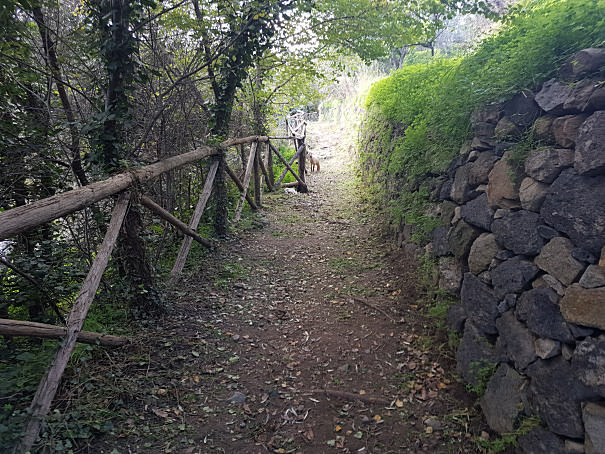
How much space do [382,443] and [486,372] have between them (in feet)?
3.17

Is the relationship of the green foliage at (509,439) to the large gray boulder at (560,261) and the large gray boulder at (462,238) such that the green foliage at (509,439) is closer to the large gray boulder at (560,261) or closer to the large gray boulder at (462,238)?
the large gray boulder at (560,261)

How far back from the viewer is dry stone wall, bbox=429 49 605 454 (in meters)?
2.13

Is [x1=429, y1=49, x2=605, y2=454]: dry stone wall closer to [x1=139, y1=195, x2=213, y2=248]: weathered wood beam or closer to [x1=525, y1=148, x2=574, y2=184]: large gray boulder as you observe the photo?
[x1=525, y1=148, x2=574, y2=184]: large gray boulder

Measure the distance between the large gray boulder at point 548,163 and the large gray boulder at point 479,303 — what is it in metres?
1.00

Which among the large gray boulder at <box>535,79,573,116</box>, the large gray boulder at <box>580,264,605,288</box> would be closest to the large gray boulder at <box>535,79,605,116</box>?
the large gray boulder at <box>535,79,573,116</box>

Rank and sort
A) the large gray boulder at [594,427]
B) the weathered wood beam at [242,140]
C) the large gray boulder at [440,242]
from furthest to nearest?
the weathered wood beam at [242,140]
the large gray boulder at [440,242]
the large gray boulder at [594,427]

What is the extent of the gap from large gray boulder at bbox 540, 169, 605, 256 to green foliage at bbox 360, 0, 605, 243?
1.84 ft

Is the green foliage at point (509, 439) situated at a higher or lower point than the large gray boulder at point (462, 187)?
lower

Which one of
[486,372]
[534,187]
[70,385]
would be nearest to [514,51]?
[534,187]

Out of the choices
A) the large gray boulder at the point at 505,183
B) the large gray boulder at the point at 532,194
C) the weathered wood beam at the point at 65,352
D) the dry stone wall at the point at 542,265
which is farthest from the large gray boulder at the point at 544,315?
the weathered wood beam at the point at 65,352

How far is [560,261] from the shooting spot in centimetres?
239

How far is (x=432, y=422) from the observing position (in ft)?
9.46

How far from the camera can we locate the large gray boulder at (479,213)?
10.7 ft

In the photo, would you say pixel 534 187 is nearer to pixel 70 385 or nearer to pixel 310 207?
pixel 70 385
